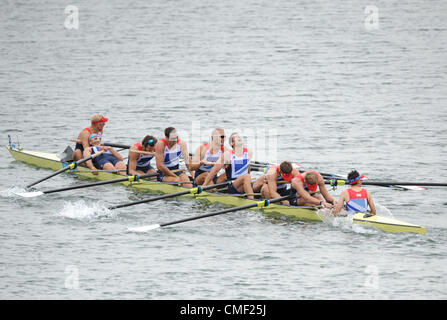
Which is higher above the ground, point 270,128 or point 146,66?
point 146,66

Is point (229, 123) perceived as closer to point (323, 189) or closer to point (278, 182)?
point (278, 182)

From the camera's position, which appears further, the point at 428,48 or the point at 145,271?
the point at 428,48

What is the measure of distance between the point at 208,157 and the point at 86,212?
11.2 feet

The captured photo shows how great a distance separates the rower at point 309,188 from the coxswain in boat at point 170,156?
3.67 metres

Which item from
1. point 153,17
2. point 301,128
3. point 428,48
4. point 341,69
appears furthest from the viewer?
point 153,17

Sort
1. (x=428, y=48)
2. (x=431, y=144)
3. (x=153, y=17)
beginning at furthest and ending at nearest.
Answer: (x=153, y=17), (x=428, y=48), (x=431, y=144)

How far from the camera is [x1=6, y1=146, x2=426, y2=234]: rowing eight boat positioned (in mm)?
17766

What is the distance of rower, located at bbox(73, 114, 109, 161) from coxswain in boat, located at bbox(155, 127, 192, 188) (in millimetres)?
2459

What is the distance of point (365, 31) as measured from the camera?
187 ft

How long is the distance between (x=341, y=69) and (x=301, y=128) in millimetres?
14015

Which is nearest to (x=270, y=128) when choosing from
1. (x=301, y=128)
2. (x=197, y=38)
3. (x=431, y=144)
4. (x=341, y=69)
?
(x=301, y=128)

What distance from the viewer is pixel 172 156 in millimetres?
21609

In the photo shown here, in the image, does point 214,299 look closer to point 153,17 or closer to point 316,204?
point 316,204
